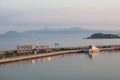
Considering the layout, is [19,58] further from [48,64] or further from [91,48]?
[91,48]

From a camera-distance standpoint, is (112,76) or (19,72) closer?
(112,76)

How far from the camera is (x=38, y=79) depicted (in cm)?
2614

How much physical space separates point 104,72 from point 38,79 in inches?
242

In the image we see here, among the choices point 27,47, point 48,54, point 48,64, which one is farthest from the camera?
point 27,47

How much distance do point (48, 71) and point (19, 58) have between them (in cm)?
868

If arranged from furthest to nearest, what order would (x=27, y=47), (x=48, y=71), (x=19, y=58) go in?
(x=27, y=47) → (x=19, y=58) → (x=48, y=71)

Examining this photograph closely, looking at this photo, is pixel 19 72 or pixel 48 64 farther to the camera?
pixel 48 64

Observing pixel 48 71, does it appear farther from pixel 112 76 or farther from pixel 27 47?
pixel 27 47

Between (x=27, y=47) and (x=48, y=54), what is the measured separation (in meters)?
6.96

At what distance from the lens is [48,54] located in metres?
45.2

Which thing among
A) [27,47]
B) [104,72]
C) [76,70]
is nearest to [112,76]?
[104,72]

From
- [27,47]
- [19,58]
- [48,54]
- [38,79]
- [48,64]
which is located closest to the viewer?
[38,79]

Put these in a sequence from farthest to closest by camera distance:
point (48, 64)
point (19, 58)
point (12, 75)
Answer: point (19, 58) < point (48, 64) < point (12, 75)

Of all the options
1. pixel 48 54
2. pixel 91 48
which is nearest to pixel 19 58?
pixel 48 54
